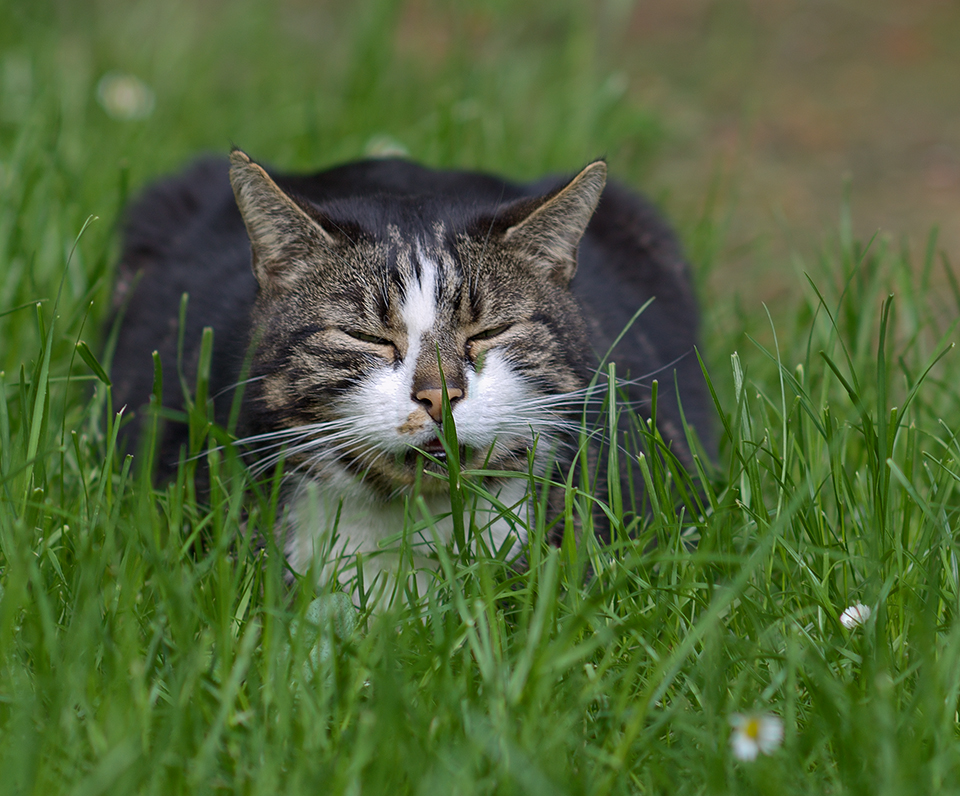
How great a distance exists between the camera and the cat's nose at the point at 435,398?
1729 millimetres

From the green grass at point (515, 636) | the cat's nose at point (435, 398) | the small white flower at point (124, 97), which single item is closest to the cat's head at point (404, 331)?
the cat's nose at point (435, 398)

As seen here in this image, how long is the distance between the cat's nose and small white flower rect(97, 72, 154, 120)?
2635 millimetres

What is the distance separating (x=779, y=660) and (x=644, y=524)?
443 millimetres

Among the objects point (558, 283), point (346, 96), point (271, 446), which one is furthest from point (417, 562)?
point (346, 96)

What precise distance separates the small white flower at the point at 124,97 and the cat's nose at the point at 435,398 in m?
2.64

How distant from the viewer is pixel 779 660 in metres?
1.49

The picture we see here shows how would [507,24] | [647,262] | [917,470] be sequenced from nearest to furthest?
[917,470] < [647,262] < [507,24]

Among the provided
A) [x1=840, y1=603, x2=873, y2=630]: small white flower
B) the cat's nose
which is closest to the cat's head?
the cat's nose

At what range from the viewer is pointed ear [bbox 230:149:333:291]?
1.87 m

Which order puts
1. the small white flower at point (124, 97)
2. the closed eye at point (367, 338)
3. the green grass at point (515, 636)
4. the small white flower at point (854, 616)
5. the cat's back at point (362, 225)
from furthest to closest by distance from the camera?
the small white flower at point (124, 97) < the cat's back at point (362, 225) < the closed eye at point (367, 338) < the small white flower at point (854, 616) < the green grass at point (515, 636)

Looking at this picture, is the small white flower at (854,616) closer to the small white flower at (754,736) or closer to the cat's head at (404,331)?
the small white flower at (754,736)

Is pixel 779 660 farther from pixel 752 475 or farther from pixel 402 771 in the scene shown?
pixel 402 771

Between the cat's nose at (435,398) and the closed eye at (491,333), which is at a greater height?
the closed eye at (491,333)

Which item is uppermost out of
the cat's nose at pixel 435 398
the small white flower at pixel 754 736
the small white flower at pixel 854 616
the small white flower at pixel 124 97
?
the small white flower at pixel 124 97
